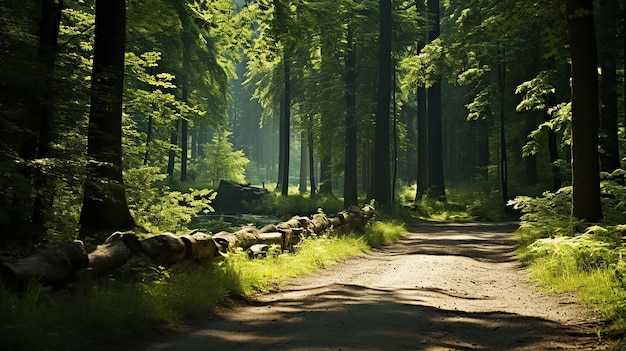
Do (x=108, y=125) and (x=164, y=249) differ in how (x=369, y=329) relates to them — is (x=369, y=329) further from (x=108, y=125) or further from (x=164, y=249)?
(x=108, y=125)

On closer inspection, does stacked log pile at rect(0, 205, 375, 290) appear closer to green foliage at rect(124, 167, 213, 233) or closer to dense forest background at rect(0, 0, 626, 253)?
dense forest background at rect(0, 0, 626, 253)

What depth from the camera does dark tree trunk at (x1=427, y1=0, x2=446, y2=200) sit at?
30.6 metres

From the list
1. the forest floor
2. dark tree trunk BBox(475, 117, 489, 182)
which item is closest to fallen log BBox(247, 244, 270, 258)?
A: the forest floor

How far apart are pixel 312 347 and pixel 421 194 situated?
87.3 ft

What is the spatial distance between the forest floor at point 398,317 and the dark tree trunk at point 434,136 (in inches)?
745

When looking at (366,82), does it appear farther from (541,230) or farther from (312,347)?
(312,347)

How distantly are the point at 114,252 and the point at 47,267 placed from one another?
1.40m

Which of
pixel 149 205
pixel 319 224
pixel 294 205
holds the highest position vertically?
pixel 294 205

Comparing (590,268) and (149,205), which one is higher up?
(149,205)

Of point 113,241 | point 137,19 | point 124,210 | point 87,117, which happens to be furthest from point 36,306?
point 137,19

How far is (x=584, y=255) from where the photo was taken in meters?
9.59

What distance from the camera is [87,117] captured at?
10836 mm

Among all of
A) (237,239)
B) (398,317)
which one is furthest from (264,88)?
(398,317)

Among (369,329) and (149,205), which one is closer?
(369,329)
